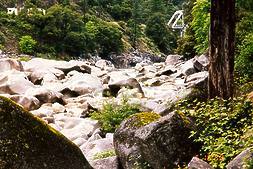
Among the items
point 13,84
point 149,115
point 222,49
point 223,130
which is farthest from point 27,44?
point 223,130

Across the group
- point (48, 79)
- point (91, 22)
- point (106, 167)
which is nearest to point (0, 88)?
point (48, 79)

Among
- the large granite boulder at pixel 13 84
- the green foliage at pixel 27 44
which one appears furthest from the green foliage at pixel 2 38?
the large granite boulder at pixel 13 84

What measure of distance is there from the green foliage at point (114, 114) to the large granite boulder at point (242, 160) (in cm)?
801

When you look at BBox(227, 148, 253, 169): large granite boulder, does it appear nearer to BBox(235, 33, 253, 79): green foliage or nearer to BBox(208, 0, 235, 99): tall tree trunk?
BBox(208, 0, 235, 99): tall tree trunk

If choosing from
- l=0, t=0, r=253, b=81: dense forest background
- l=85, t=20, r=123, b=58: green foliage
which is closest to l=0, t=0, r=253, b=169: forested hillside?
l=0, t=0, r=253, b=81: dense forest background

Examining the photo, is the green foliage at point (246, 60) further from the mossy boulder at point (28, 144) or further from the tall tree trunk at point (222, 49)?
the mossy boulder at point (28, 144)

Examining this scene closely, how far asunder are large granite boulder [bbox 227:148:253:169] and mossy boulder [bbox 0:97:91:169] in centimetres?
233

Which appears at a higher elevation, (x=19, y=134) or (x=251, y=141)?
(x=19, y=134)

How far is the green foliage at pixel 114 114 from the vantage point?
15.1 metres

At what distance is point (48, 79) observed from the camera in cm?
3247

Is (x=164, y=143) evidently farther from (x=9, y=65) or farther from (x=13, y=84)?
(x=9, y=65)

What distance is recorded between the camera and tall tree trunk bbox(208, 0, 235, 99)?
33.8 feet

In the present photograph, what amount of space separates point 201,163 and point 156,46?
104 metres

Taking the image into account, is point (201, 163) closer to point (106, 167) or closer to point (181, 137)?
point (181, 137)
